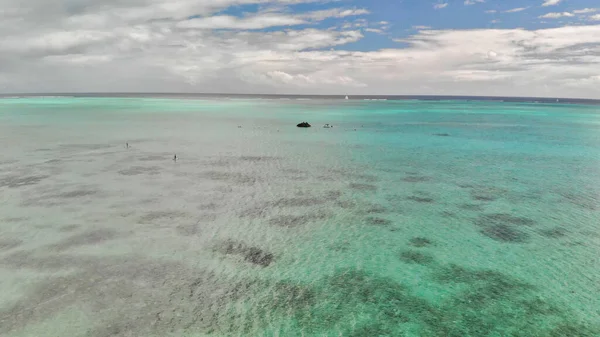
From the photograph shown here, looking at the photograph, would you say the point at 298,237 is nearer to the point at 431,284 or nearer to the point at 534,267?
the point at 431,284

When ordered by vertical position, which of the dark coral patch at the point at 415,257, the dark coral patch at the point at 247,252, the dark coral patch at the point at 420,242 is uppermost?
the dark coral patch at the point at 247,252

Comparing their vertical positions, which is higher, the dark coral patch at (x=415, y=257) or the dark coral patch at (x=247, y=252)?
the dark coral patch at (x=247, y=252)

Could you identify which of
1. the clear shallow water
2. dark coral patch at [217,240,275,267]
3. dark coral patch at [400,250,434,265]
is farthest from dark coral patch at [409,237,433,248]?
dark coral patch at [217,240,275,267]

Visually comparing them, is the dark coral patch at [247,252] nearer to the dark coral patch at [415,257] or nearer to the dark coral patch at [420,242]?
the dark coral patch at [415,257]

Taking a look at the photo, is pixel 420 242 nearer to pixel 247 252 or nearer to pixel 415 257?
pixel 415 257

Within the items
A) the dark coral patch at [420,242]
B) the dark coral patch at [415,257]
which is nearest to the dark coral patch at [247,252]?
the dark coral patch at [415,257]

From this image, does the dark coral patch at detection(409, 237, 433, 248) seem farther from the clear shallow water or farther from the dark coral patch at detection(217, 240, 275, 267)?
the dark coral patch at detection(217, 240, 275, 267)

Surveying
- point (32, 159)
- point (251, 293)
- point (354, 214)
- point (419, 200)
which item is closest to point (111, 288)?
point (251, 293)

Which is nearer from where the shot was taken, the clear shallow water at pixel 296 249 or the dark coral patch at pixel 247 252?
the clear shallow water at pixel 296 249
